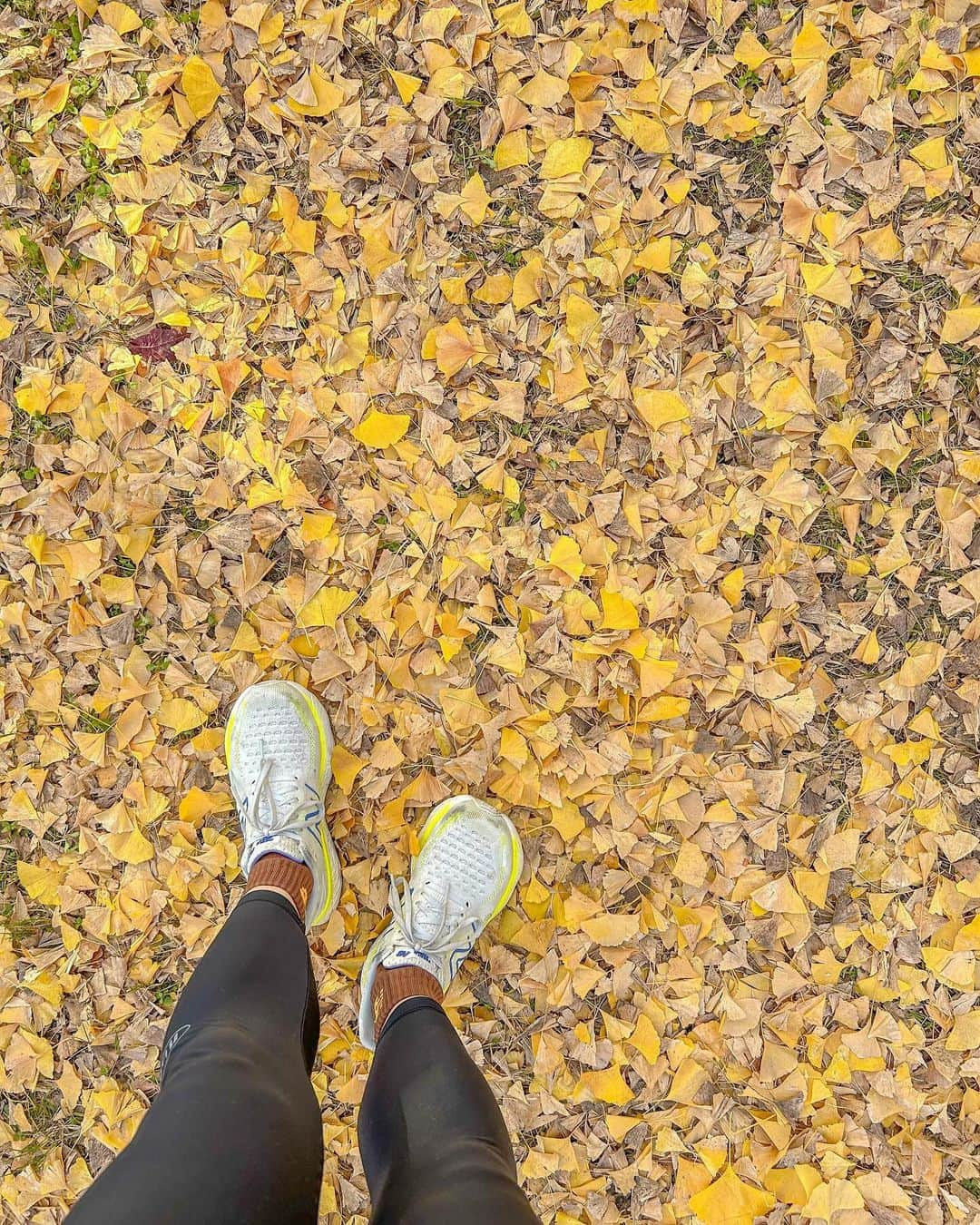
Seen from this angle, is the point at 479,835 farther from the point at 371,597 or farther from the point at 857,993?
the point at 857,993

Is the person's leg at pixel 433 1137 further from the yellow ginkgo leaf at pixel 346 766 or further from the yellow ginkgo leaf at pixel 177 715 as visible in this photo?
the yellow ginkgo leaf at pixel 177 715

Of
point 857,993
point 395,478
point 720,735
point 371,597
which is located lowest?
point 857,993

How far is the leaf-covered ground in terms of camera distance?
1633 mm

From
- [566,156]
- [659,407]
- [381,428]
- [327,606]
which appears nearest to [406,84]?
[566,156]

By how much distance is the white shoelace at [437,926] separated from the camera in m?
1.57

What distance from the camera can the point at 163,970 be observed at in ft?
5.45

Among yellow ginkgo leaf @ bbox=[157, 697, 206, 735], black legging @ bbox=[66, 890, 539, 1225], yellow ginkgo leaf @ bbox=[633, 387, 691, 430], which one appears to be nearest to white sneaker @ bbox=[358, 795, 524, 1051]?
black legging @ bbox=[66, 890, 539, 1225]

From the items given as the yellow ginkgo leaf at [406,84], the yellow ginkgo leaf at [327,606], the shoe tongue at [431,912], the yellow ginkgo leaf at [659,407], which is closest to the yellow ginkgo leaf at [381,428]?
the yellow ginkgo leaf at [327,606]

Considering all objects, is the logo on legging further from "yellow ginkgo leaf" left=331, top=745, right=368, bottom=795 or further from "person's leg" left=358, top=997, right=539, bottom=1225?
"yellow ginkgo leaf" left=331, top=745, right=368, bottom=795

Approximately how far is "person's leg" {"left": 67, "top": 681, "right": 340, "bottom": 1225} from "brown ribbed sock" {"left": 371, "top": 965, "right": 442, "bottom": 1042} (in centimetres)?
16

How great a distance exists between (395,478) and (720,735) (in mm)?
828

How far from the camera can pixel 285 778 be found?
1609mm

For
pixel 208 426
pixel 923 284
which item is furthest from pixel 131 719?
pixel 923 284

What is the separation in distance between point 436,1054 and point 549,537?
94 cm
